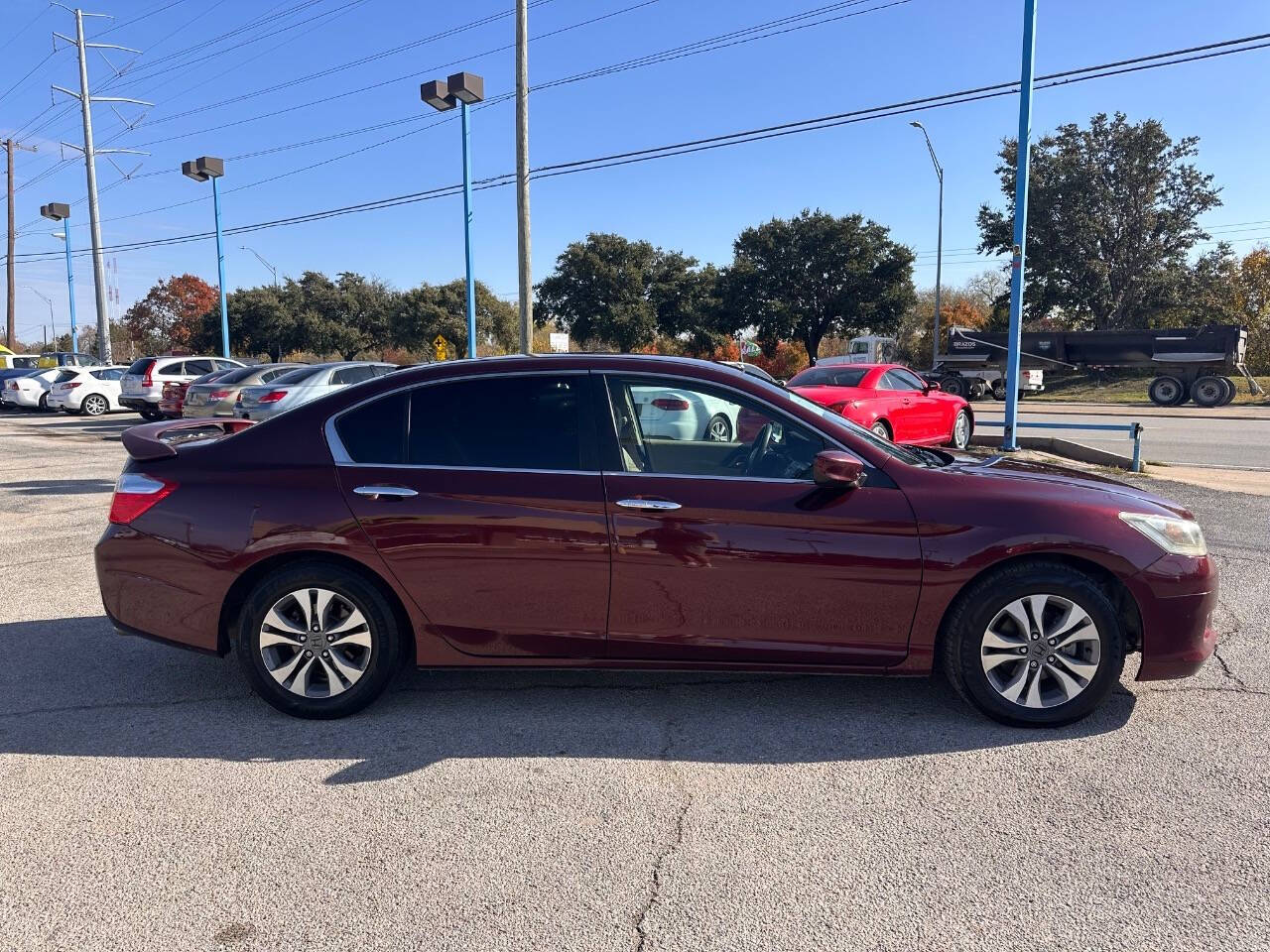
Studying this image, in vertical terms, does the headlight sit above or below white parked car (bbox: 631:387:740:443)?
below

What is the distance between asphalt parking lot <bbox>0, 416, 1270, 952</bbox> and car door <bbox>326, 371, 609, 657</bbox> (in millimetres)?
499

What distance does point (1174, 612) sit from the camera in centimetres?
385

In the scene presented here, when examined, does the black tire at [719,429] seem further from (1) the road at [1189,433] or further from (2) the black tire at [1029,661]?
(1) the road at [1189,433]

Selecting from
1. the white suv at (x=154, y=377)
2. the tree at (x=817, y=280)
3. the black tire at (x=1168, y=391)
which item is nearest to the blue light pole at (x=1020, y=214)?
the white suv at (x=154, y=377)

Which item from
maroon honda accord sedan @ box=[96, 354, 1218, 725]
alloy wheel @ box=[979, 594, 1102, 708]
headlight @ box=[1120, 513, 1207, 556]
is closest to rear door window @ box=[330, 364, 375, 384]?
maroon honda accord sedan @ box=[96, 354, 1218, 725]

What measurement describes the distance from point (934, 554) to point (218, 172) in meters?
32.3

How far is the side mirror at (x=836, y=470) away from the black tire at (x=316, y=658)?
2026 mm

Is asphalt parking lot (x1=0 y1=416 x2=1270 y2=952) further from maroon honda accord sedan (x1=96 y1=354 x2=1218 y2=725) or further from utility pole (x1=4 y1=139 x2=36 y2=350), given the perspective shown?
utility pole (x1=4 y1=139 x2=36 y2=350)

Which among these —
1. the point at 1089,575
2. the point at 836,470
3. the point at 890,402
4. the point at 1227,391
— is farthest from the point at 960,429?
the point at 1227,391

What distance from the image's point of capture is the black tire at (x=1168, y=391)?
31.0 meters

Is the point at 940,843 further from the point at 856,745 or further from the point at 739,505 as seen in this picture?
the point at 739,505

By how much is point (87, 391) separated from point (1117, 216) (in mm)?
44364

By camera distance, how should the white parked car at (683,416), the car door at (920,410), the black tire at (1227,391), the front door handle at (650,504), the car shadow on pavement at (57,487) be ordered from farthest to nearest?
1. the black tire at (1227,391)
2. the car door at (920,410)
3. the car shadow on pavement at (57,487)
4. the white parked car at (683,416)
5. the front door handle at (650,504)

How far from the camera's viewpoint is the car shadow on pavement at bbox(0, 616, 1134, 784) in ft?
12.3
